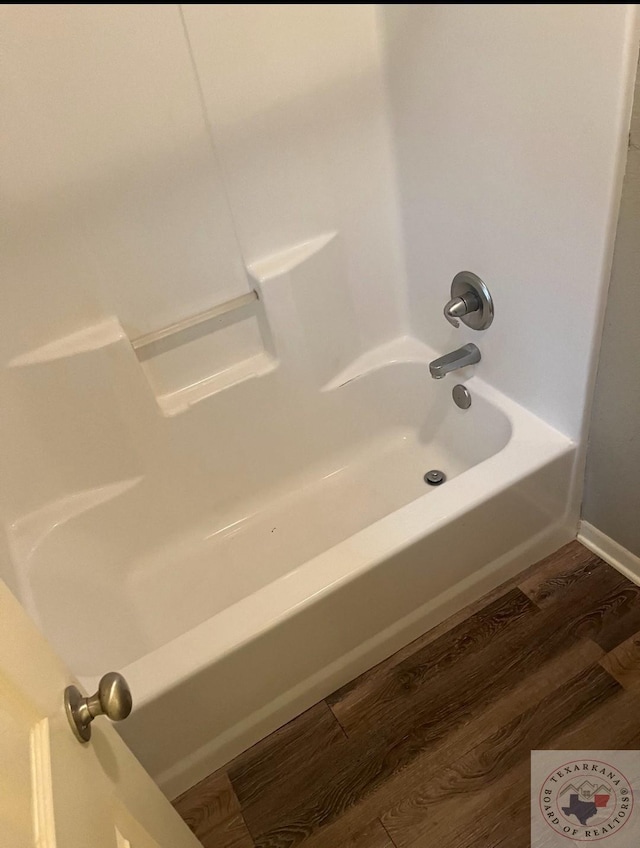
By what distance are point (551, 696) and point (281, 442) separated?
941mm

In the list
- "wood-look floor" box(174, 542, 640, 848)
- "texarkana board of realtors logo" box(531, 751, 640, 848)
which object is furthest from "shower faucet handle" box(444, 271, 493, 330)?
"texarkana board of realtors logo" box(531, 751, 640, 848)

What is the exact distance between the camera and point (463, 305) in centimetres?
157

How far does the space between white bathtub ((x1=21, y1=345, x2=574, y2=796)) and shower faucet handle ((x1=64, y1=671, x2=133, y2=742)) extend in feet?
1.59

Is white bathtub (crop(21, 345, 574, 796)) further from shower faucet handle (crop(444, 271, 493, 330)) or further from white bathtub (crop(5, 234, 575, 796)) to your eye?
shower faucet handle (crop(444, 271, 493, 330))

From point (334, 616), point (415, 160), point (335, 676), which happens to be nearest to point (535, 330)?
point (415, 160)

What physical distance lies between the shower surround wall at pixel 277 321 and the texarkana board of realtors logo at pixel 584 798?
15.8 inches

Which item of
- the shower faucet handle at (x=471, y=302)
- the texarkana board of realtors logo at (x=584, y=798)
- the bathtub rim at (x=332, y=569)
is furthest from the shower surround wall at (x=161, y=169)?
the texarkana board of realtors logo at (x=584, y=798)

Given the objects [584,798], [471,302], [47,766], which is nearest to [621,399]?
[471,302]

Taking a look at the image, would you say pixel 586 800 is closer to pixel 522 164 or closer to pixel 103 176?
pixel 522 164

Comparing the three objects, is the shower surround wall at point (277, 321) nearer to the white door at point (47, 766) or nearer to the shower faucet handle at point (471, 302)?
the shower faucet handle at point (471, 302)

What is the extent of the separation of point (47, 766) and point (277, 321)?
4.17 ft

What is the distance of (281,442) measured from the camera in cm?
185

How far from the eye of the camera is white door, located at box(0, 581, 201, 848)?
0.52m

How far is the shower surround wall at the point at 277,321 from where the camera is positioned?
1.22m
